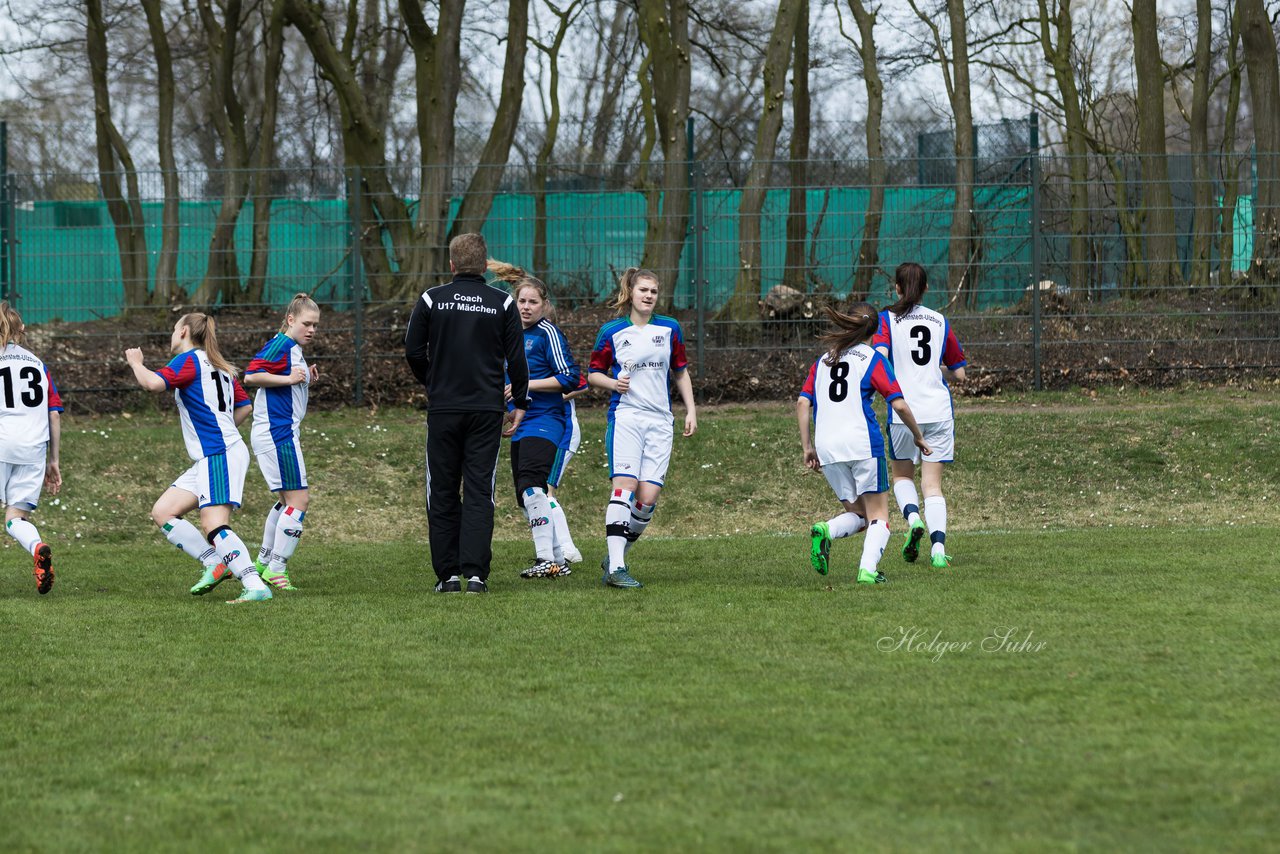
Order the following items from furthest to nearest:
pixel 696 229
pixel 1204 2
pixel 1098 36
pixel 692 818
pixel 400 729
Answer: pixel 1098 36 → pixel 1204 2 → pixel 696 229 → pixel 400 729 → pixel 692 818

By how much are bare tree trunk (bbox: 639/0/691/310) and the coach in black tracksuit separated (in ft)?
27.6

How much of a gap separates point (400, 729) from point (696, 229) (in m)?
11.8

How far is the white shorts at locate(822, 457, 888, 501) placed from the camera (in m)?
8.12

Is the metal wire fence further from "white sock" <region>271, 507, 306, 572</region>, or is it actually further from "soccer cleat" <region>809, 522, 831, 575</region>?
"soccer cleat" <region>809, 522, 831, 575</region>

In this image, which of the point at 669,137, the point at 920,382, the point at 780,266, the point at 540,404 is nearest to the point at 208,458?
the point at 540,404

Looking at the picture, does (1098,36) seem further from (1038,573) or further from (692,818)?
(692,818)

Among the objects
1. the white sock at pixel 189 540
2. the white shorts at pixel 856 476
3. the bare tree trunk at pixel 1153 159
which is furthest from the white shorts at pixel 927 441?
the bare tree trunk at pixel 1153 159

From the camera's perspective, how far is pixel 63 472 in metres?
13.2

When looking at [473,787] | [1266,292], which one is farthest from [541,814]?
[1266,292]

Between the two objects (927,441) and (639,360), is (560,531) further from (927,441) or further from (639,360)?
(927,441)

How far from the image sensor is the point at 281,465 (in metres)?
8.58

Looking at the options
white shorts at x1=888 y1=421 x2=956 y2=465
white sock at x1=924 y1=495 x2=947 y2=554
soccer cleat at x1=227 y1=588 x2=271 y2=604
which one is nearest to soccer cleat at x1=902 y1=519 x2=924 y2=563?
white sock at x1=924 y1=495 x2=947 y2=554

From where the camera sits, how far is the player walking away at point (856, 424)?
8109 millimetres

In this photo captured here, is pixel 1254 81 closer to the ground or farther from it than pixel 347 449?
farther from it
